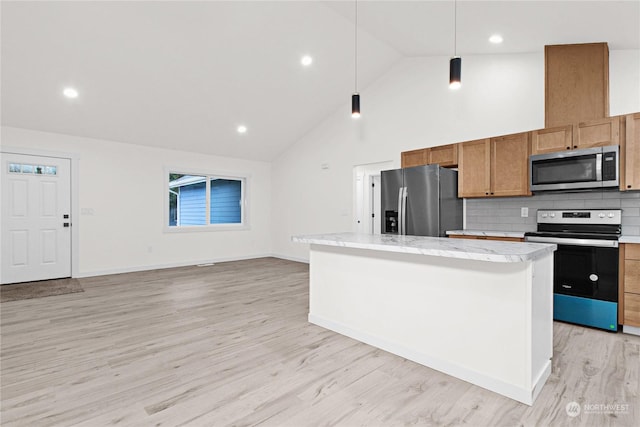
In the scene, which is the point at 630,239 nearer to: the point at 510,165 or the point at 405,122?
the point at 510,165

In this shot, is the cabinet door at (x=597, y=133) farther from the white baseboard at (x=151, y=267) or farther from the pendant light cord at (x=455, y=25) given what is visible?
the white baseboard at (x=151, y=267)

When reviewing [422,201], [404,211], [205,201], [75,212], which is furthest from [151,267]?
[422,201]

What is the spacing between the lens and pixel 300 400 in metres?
1.94

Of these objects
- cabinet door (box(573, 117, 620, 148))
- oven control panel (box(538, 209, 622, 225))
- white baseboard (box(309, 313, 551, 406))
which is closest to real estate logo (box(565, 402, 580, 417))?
white baseboard (box(309, 313, 551, 406))

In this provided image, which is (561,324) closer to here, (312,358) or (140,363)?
(312,358)

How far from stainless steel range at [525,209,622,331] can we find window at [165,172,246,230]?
19.5ft

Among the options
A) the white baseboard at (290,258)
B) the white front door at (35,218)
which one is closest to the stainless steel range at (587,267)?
the white baseboard at (290,258)

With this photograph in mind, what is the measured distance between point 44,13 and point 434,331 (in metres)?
4.87

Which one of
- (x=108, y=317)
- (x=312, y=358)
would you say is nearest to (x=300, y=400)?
(x=312, y=358)

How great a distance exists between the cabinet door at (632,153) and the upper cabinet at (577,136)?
79 mm

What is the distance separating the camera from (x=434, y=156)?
4.61 meters

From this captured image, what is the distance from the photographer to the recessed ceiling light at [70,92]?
452 cm

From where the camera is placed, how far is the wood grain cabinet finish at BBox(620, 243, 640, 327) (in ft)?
9.39

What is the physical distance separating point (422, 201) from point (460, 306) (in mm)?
2263
